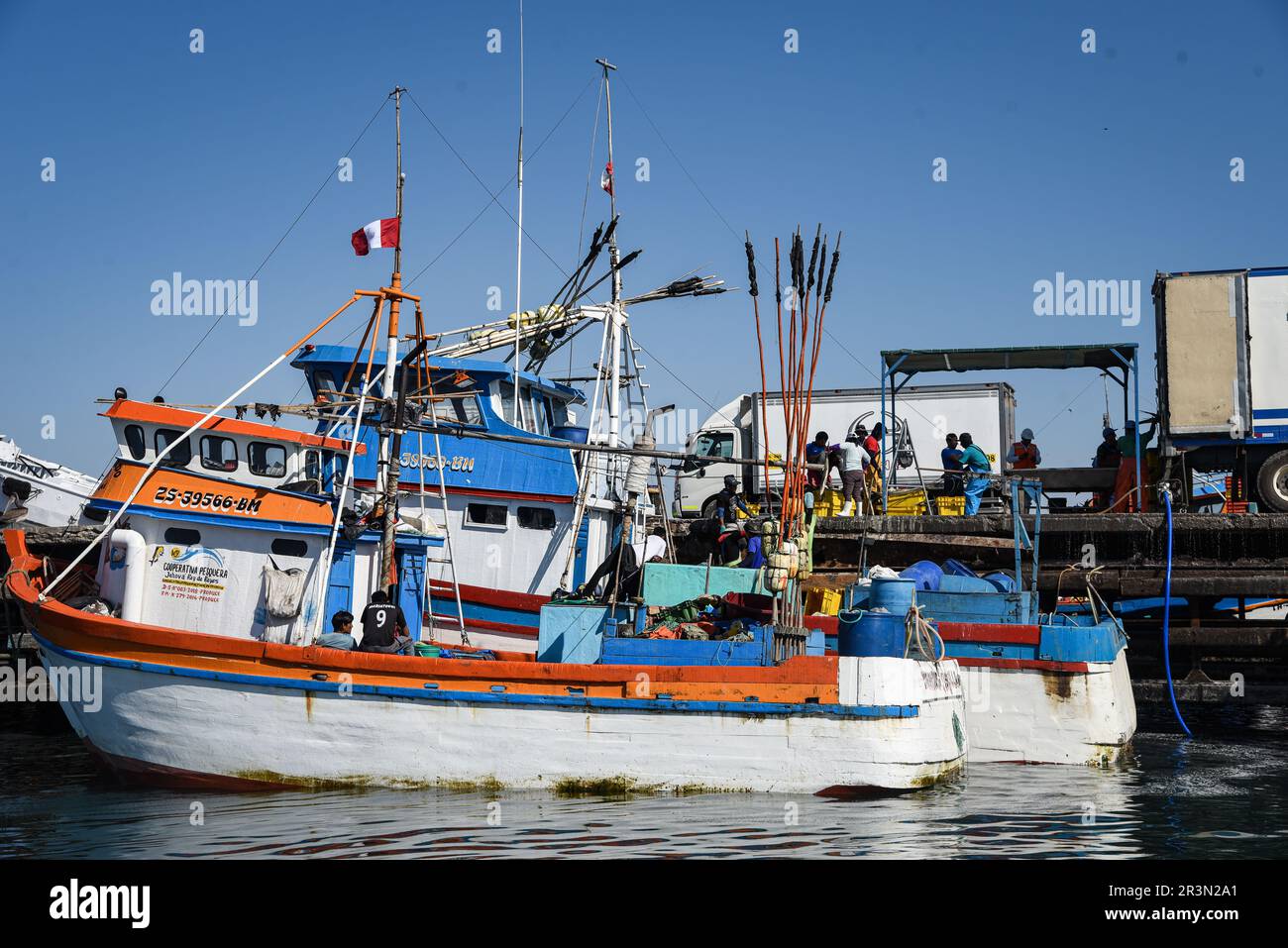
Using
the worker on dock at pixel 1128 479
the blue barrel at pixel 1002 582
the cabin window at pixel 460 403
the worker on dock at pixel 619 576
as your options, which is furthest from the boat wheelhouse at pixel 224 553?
the worker on dock at pixel 1128 479

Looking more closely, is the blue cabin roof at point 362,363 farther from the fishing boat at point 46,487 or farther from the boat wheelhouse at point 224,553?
the fishing boat at point 46,487

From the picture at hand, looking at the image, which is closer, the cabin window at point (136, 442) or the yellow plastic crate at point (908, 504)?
the cabin window at point (136, 442)

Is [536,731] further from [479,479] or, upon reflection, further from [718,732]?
[479,479]

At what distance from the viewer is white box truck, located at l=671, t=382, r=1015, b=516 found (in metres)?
24.8

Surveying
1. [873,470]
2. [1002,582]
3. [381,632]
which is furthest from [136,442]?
[873,470]

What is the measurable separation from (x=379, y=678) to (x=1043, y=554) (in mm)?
11202

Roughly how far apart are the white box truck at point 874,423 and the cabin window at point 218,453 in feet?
40.4

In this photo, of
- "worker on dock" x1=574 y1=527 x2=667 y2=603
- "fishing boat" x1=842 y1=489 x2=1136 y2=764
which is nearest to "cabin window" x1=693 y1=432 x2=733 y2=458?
"worker on dock" x1=574 y1=527 x2=667 y2=603

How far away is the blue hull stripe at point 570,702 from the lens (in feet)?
32.3

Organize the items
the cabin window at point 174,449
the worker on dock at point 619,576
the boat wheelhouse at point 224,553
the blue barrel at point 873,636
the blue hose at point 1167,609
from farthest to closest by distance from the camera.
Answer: the blue hose at point 1167,609 < the cabin window at point 174,449 < the worker on dock at point 619,576 < the boat wheelhouse at point 224,553 < the blue barrel at point 873,636

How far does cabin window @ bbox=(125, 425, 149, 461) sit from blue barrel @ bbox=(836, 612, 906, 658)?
326 inches

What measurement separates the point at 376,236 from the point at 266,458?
2946 mm
